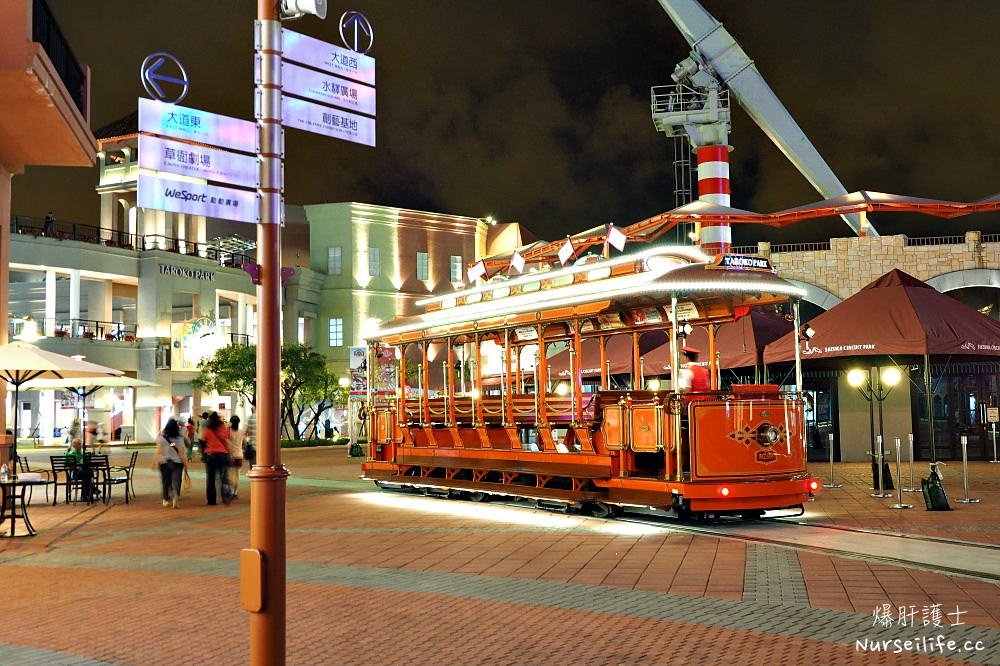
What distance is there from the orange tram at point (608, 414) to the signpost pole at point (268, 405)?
8043 mm

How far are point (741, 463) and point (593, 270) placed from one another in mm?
3547

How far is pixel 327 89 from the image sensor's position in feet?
19.9

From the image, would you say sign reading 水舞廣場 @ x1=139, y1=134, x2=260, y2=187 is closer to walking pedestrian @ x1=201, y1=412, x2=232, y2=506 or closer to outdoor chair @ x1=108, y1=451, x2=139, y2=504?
walking pedestrian @ x1=201, y1=412, x2=232, y2=506

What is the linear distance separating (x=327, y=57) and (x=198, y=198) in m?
1.23

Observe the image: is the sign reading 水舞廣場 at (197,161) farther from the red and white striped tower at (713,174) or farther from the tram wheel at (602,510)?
the red and white striped tower at (713,174)

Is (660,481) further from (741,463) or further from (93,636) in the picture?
(93,636)

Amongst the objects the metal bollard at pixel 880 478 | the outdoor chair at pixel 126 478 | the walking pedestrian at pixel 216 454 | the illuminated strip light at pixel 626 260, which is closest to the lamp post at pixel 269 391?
the illuminated strip light at pixel 626 260

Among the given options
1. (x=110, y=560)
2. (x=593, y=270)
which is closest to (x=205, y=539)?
(x=110, y=560)

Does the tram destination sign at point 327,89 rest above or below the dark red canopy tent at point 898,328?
above

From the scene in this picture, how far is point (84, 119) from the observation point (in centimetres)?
1703

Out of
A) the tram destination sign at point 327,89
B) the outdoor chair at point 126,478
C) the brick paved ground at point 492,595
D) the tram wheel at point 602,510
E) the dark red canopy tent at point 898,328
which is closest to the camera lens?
the tram destination sign at point 327,89

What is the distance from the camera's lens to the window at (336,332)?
5153 cm

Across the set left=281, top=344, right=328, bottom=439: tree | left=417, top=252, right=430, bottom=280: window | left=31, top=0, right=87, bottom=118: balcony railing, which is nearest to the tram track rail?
left=31, top=0, right=87, bottom=118: balcony railing

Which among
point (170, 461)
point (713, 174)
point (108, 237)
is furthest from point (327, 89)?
point (108, 237)
